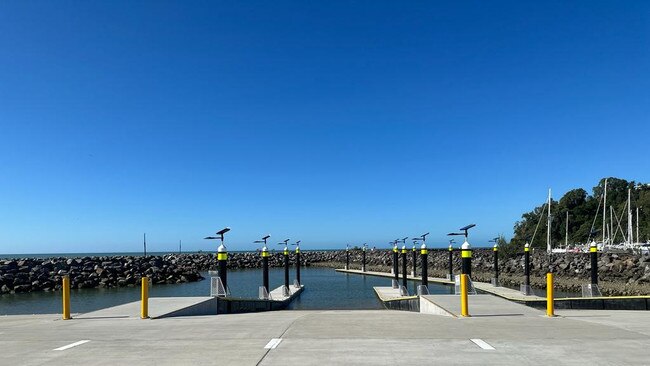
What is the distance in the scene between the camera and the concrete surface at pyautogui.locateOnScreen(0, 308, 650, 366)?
26.5ft

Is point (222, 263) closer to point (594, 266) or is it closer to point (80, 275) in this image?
point (594, 266)

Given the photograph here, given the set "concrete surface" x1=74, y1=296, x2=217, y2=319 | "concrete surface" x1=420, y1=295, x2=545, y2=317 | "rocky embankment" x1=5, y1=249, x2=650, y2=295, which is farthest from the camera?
"rocky embankment" x1=5, y1=249, x2=650, y2=295

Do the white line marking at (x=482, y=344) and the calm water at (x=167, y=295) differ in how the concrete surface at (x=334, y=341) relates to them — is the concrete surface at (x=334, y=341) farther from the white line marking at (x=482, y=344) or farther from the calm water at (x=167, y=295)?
the calm water at (x=167, y=295)

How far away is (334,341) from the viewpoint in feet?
31.5

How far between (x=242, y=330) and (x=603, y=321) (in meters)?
9.12

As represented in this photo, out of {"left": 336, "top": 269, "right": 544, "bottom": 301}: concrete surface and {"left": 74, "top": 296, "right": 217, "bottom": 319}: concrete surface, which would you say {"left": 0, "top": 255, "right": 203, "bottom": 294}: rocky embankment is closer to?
{"left": 336, "top": 269, "right": 544, "bottom": 301}: concrete surface

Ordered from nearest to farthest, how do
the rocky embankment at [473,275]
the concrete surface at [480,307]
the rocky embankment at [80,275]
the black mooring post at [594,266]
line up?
the concrete surface at [480,307]
the black mooring post at [594,266]
the rocky embankment at [473,275]
the rocky embankment at [80,275]

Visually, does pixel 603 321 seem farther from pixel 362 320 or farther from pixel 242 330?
pixel 242 330

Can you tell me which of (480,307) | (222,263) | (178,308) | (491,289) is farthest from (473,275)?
(178,308)

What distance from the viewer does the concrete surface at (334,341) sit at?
26.5ft

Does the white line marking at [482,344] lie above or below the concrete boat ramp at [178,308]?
above

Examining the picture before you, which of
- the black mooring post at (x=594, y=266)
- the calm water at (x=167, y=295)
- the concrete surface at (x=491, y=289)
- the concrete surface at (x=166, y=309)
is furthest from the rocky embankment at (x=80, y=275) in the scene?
the black mooring post at (x=594, y=266)

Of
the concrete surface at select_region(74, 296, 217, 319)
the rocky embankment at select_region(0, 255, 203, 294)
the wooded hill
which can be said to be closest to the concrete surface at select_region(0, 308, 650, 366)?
the concrete surface at select_region(74, 296, 217, 319)

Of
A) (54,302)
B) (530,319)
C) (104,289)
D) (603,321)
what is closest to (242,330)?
(530,319)
